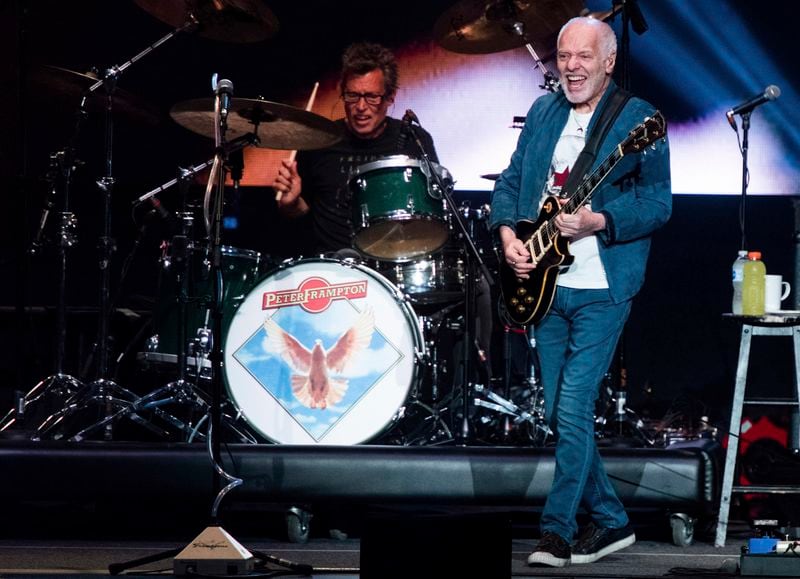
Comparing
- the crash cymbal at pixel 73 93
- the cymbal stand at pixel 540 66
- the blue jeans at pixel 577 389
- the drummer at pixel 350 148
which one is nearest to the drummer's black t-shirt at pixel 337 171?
the drummer at pixel 350 148

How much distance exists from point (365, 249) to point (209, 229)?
5.63ft

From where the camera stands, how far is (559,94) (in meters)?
4.46

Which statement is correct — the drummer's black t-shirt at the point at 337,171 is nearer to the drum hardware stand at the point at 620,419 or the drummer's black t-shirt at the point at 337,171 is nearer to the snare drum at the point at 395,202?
the snare drum at the point at 395,202

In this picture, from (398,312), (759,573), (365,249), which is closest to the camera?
(759,573)

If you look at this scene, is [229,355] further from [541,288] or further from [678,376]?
[678,376]

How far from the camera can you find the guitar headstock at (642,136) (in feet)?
13.2

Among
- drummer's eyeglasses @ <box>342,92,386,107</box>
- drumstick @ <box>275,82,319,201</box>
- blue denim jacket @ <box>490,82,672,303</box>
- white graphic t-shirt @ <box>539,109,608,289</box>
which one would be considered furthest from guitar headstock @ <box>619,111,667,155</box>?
drummer's eyeglasses @ <box>342,92,386,107</box>

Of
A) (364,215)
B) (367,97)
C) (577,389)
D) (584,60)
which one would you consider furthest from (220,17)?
(577,389)

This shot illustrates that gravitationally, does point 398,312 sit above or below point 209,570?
above

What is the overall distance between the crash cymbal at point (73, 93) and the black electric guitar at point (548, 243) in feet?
9.00

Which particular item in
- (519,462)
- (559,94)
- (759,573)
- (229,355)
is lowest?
(759,573)

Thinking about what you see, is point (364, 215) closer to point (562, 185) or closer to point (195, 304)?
point (195, 304)

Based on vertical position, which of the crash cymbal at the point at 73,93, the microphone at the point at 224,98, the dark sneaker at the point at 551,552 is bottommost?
the dark sneaker at the point at 551,552

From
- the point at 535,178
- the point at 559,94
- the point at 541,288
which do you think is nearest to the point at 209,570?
the point at 541,288
